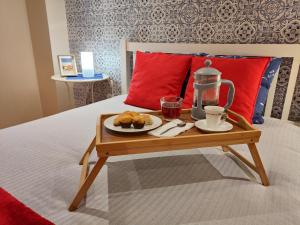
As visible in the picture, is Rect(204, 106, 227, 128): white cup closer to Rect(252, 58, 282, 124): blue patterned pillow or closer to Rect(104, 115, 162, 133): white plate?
Rect(104, 115, 162, 133): white plate

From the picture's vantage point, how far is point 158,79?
1.47 m

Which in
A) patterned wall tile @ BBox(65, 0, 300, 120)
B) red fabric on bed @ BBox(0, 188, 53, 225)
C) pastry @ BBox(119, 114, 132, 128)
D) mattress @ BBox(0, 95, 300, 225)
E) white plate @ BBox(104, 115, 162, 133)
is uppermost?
patterned wall tile @ BBox(65, 0, 300, 120)

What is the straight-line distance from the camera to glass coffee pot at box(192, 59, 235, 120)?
0.89 meters

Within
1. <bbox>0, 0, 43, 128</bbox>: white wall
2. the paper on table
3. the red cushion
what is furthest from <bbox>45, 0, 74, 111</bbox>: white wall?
the paper on table

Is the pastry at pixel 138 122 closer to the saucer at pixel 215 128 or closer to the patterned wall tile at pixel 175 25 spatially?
the saucer at pixel 215 128

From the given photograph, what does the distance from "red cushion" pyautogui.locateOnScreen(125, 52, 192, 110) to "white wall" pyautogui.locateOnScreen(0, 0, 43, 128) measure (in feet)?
4.80

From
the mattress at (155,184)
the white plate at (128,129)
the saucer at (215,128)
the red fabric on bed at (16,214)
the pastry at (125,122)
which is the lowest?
the mattress at (155,184)


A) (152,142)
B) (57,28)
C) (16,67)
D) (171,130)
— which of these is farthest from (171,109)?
(57,28)

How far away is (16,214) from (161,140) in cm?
45

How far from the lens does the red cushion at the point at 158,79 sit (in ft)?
4.75

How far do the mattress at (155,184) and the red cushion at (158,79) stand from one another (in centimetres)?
50

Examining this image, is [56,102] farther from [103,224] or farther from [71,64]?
[103,224]

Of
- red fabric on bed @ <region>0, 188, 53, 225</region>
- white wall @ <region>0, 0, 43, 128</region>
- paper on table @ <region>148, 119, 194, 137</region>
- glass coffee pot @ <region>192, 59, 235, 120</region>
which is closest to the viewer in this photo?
red fabric on bed @ <region>0, 188, 53, 225</region>

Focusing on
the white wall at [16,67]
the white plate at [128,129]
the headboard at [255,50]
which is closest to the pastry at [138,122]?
the white plate at [128,129]
